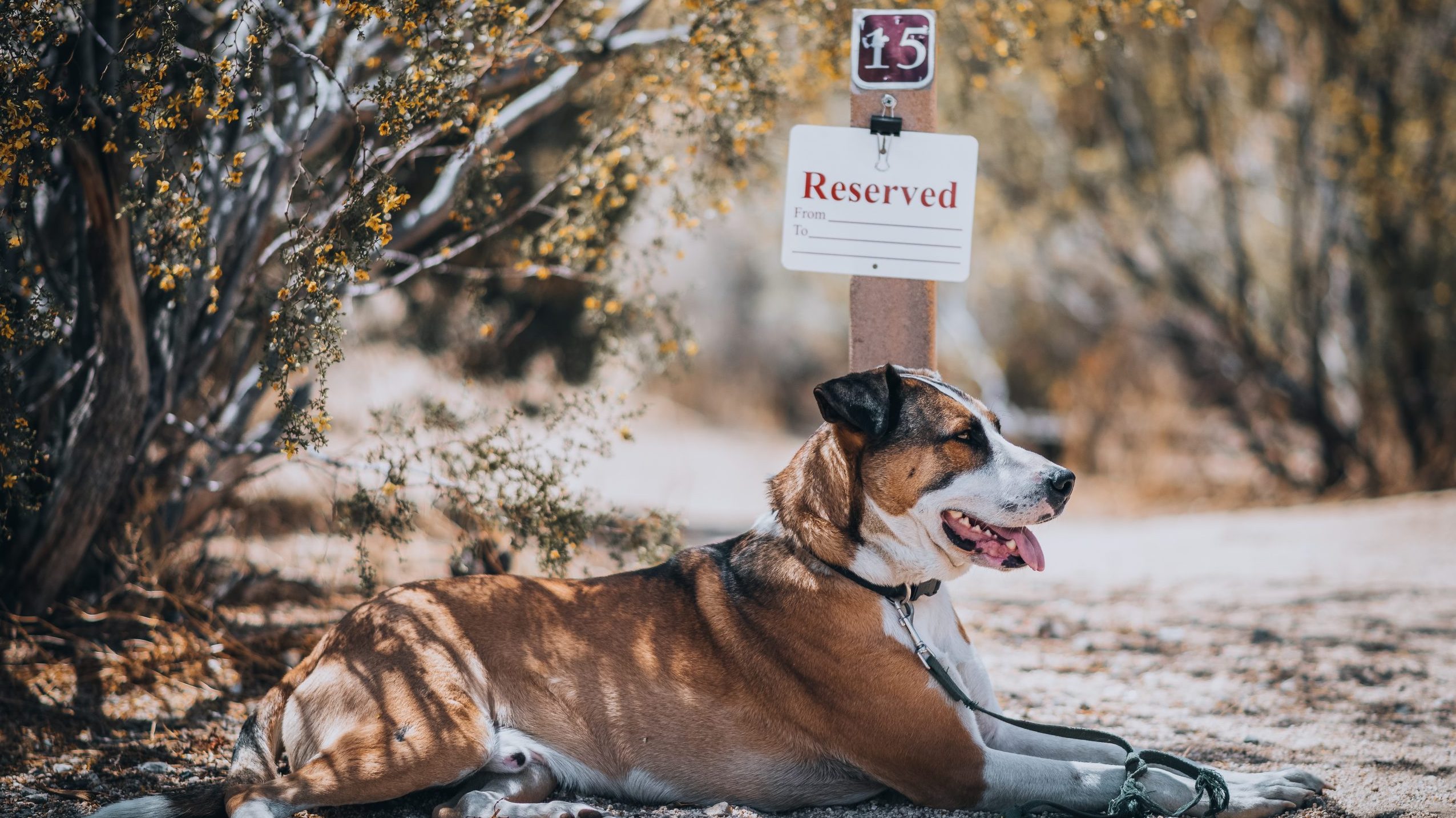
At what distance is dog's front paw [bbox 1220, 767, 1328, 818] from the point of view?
357 centimetres

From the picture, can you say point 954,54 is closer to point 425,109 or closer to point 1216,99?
point 425,109

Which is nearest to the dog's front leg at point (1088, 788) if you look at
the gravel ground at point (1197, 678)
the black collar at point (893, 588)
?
the gravel ground at point (1197, 678)

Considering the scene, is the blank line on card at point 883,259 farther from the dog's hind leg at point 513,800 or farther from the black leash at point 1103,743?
the dog's hind leg at point 513,800

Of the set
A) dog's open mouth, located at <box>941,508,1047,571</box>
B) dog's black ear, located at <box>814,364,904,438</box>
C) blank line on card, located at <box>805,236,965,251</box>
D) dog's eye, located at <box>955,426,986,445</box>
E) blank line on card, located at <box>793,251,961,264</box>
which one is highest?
blank line on card, located at <box>805,236,965,251</box>

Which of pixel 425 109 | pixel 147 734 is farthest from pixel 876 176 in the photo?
pixel 147 734

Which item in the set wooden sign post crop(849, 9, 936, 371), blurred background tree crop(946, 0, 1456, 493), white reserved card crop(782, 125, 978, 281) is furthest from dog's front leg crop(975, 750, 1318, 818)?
blurred background tree crop(946, 0, 1456, 493)

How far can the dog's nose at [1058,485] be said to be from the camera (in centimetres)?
364

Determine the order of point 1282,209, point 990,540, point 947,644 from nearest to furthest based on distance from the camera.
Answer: point 990,540, point 947,644, point 1282,209

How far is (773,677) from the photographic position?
3.77 metres

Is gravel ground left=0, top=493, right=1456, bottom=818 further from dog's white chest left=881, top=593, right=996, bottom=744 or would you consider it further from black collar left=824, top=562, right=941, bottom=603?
black collar left=824, top=562, right=941, bottom=603

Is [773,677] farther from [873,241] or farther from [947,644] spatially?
[873,241]

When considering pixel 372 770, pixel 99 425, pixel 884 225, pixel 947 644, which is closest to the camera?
pixel 372 770

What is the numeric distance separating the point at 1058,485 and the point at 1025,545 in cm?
24

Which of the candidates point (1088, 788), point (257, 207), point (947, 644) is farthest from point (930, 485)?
point (257, 207)
